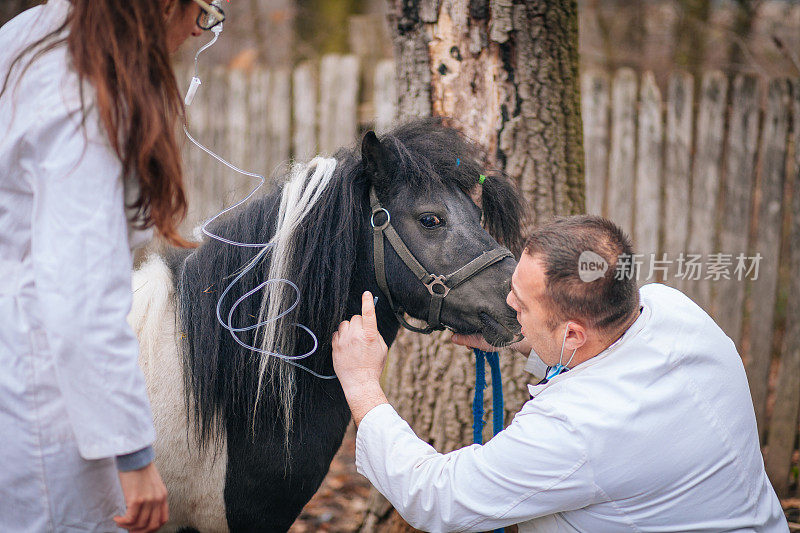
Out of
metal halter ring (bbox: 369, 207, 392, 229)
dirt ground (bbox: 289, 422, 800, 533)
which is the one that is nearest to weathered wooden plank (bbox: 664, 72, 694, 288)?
dirt ground (bbox: 289, 422, 800, 533)

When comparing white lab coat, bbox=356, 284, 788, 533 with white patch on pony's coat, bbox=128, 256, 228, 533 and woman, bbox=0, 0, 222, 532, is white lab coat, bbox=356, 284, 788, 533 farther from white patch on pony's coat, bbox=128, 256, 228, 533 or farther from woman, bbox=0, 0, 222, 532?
woman, bbox=0, 0, 222, 532

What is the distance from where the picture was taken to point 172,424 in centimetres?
231

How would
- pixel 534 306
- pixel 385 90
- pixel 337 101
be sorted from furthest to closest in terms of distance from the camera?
pixel 337 101 → pixel 385 90 → pixel 534 306

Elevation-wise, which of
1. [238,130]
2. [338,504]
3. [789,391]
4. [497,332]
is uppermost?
[238,130]

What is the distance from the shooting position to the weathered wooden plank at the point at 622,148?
187 inches

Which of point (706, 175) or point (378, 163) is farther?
point (706, 175)

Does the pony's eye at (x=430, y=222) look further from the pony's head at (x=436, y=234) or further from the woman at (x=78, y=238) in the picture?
the woman at (x=78, y=238)

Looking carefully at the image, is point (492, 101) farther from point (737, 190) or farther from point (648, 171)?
point (737, 190)

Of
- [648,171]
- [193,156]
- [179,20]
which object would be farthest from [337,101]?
[179,20]

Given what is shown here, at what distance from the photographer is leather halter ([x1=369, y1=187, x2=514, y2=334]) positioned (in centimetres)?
230

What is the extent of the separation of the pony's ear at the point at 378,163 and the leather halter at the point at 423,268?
0.15 feet

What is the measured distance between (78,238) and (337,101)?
4346mm

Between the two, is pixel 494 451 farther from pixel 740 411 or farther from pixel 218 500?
pixel 218 500

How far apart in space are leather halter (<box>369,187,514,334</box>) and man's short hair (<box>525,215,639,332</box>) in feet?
1.03
